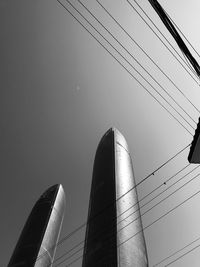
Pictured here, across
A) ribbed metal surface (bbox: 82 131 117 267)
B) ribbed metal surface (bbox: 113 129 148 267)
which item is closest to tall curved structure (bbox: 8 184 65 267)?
ribbed metal surface (bbox: 82 131 117 267)

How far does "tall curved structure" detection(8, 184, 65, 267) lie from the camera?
34094 millimetres

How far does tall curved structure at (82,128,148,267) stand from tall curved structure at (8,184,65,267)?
1094cm

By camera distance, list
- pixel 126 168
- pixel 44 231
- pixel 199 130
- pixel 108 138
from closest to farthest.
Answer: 1. pixel 199 130
2. pixel 126 168
3. pixel 44 231
4. pixel 108 138

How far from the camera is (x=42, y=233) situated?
3738 centimetres

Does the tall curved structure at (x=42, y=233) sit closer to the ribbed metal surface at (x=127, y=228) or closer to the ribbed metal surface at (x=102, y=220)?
the ribbed metal surface at (x=102, y=220)

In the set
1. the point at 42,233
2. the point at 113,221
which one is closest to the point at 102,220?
the point at 113,221

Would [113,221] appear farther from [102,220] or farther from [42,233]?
[42,233]

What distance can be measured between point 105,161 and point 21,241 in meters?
16.4

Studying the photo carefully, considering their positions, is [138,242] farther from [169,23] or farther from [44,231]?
[169,23]

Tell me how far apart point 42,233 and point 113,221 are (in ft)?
55.6

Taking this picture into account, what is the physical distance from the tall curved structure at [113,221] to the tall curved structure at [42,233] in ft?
35.9

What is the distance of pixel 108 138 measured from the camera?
41594 mm

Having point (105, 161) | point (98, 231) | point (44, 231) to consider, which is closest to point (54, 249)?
point (44, 231)

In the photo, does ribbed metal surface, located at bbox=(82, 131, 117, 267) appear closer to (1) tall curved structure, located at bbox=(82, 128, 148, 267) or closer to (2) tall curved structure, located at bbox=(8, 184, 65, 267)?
(1) tall curved structure, located at bbox=(82, 128, 148, 267)
